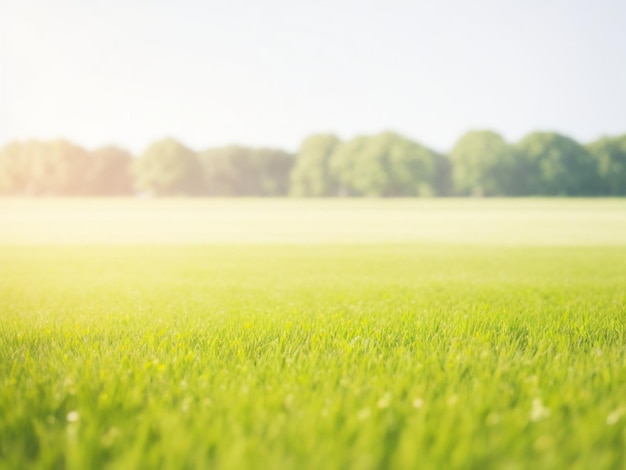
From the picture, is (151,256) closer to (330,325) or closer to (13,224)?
(330,325)

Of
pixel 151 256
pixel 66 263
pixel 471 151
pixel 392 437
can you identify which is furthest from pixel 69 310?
pixel 471 151

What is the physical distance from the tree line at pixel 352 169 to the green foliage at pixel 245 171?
0.63 feet

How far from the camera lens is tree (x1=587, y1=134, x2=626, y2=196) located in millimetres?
97688

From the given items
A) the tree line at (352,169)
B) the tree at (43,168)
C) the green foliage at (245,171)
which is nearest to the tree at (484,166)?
the tree line at (352,169)

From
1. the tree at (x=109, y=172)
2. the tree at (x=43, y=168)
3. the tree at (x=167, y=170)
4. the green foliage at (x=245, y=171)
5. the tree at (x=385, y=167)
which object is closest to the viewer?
the tree at (x=43, y=168)

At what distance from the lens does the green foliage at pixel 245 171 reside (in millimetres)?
105188

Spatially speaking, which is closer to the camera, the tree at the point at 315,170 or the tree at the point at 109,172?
the tree at the point at 109,172

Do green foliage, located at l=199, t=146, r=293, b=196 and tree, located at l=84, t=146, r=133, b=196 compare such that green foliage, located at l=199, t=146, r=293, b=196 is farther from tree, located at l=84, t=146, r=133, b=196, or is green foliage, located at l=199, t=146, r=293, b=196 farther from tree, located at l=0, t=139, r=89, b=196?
tree, located at l=0, t=139, r=89, b=196

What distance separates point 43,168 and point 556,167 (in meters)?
90.7

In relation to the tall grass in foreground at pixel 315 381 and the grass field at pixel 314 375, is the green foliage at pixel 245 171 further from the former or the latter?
the tall grass in foreground at pixel 315 381

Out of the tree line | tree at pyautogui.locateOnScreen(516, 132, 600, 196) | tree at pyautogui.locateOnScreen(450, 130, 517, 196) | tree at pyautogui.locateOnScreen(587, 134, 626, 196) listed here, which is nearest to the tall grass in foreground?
the tree line

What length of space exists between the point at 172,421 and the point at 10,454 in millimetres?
1059

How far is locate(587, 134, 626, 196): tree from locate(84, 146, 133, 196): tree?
279ft

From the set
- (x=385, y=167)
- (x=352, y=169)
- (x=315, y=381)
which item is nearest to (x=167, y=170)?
(x=352, y=169)
